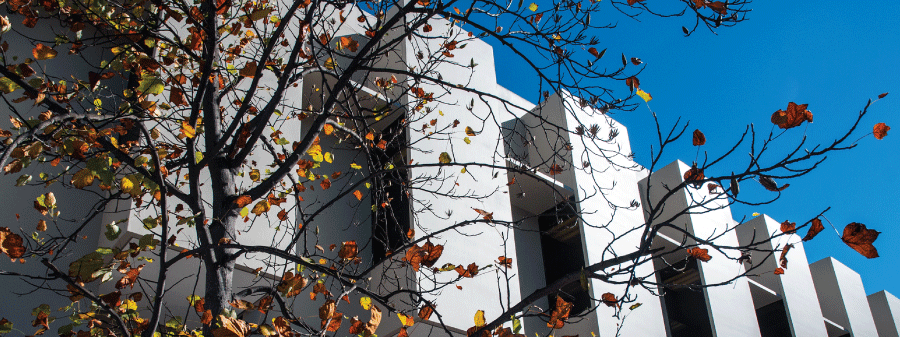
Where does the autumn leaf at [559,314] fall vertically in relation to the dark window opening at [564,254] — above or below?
below

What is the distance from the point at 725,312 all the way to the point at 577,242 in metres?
1.96

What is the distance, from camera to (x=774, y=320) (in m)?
8.88

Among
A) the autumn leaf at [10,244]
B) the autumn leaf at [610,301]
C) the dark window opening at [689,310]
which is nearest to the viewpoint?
the autumn leaf at [10,244]

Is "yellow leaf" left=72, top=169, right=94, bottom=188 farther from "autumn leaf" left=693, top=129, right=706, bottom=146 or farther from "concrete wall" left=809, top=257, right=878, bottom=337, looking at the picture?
"concrete wall" left=809, top=257, right=878, bottom=337

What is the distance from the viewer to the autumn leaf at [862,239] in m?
1.65

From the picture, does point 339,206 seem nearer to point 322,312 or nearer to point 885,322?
point 322,312

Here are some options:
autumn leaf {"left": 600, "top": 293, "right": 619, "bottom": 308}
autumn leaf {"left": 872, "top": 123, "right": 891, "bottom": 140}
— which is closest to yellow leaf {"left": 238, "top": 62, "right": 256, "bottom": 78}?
autumn leaf {"left": 600, "top": 293, "right": 619, "bottom": 308}

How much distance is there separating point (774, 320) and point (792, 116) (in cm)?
825

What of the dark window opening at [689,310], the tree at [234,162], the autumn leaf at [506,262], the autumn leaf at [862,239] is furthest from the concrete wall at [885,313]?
the autumn leaf at [862,239]

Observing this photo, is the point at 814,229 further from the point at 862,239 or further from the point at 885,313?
the point at 885,313

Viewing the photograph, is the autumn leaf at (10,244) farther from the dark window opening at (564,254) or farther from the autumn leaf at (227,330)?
the dark window opening at (564,254)

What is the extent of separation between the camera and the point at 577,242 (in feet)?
23.2

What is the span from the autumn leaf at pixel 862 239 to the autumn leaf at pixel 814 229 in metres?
0.13

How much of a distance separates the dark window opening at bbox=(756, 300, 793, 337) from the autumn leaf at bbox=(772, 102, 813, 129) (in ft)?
25.9
